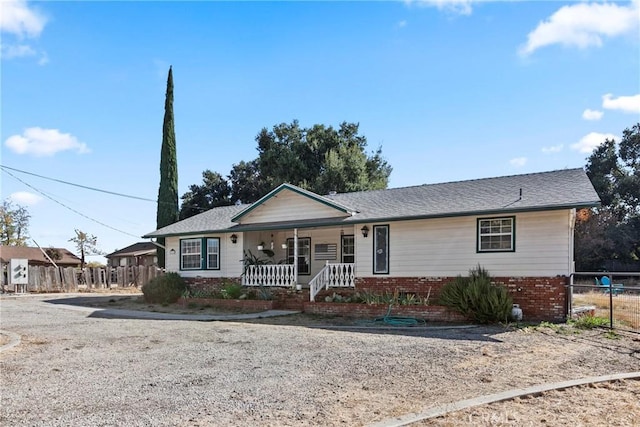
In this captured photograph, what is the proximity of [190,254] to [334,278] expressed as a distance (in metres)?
7.28

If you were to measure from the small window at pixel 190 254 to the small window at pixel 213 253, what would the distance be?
0.47 meters

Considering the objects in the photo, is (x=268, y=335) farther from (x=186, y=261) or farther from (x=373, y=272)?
(x=186, y=261)

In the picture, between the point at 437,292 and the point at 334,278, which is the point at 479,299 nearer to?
the point at 437,292

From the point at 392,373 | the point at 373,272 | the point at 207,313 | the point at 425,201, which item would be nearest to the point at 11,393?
the point at 392,373

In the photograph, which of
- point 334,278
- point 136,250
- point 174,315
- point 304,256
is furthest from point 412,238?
point 136,250

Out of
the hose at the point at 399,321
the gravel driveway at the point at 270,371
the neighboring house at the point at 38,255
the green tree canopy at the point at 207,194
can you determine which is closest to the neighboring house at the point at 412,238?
the hose at the point at 399,321

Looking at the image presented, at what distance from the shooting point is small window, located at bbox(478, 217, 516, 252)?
1383 cm

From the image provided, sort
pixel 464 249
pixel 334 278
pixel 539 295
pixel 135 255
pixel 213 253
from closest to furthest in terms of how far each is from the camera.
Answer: pixel 539 295 < pixel 464 249 < pixel 334 278 < pixel 213 253 < pixel 135 255

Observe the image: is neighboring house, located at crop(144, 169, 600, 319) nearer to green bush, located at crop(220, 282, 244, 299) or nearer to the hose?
green bush, located at crop(220, 282, 244, 299)

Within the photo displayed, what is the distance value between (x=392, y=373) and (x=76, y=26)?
11704 mm

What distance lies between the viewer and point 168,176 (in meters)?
32.6

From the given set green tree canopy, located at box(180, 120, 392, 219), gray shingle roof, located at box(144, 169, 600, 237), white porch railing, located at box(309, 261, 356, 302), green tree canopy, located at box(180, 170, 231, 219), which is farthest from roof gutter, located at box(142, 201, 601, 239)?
green tree canopy, located at box(180, 170, 231, 219)

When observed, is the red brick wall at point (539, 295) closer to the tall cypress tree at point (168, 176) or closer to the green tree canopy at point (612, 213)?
the tall cypress tree at point (168, 176)

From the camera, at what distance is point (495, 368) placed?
7453mm
